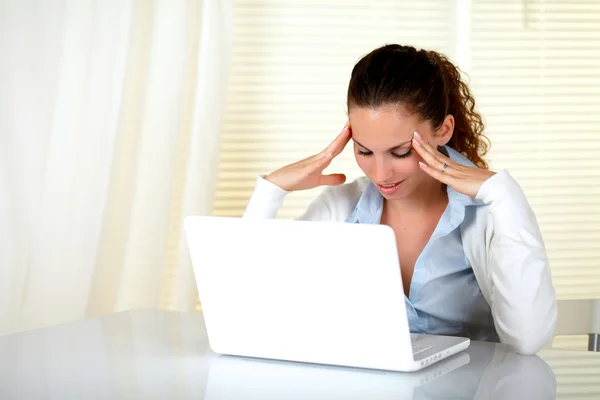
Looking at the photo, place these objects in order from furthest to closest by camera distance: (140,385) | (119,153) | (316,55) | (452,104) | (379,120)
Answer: (316,55) → (119,153) → (452,104) → (379,120) → (140,385)

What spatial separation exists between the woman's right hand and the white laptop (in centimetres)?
57

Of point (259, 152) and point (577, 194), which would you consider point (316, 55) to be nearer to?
point (259, 152)

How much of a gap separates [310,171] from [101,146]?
1043 mm

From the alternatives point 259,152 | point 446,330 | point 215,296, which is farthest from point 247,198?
point 215,296

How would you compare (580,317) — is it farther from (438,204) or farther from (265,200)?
(265,200)

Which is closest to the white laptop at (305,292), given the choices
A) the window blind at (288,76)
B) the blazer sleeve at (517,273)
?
the blazer sleeve at (517,273)

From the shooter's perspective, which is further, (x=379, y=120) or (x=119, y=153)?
(x=119, y=153)

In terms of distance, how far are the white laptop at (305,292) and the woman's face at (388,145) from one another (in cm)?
43

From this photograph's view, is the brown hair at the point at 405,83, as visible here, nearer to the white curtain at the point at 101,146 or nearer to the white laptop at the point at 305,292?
the white laptop at the point at 305,292

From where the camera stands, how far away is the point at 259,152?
311cm

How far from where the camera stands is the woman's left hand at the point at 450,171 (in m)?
1.59

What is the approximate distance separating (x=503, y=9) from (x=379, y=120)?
1.72 metres

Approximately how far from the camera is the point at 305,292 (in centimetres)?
124

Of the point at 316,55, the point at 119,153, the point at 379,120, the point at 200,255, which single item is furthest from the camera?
the point at 316,55
